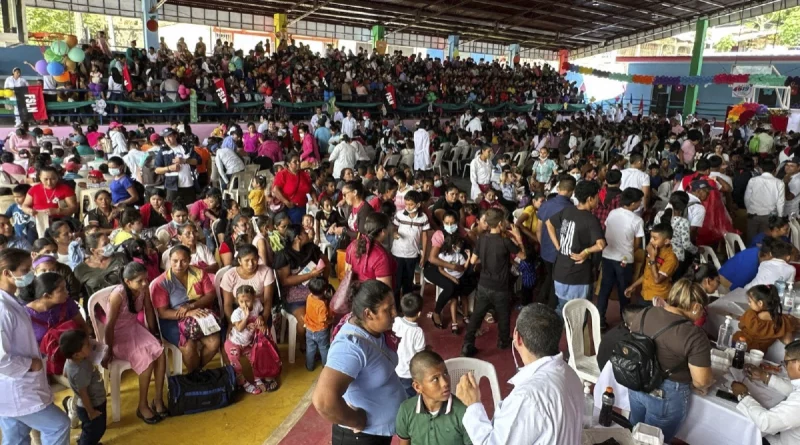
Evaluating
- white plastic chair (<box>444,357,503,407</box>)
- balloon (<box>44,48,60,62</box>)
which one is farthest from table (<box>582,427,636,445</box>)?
balloon (<box>44,48,60,62</box>)

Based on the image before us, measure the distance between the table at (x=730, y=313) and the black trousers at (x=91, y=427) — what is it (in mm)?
3924

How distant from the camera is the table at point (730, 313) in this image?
3486 millimetres

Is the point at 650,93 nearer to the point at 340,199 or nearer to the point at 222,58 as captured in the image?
the point at 222,58

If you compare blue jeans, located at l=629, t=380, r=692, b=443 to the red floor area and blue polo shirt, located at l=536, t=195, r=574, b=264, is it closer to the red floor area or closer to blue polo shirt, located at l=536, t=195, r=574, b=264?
the red floor area

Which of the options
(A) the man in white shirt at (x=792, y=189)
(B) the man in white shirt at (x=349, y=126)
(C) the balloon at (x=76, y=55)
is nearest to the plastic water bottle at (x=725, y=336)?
(A) the man in white shirt at (x=792, y=189)

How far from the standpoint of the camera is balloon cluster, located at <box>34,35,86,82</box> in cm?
1086

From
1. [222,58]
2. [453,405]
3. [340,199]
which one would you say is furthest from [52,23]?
[453,405]

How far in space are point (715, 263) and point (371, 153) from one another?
6.60 m

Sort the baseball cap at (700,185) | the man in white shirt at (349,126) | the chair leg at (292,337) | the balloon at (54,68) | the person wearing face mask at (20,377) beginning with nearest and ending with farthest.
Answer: the person wearing face mask at (20,377) < the chair leg at (292,337) < the baseball cap at (700,185) < the balloon at (54,68) < the man in white shirt at (349,126)

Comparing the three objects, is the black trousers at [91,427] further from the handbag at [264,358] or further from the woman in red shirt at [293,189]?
the woman in red shirt at [293,189]

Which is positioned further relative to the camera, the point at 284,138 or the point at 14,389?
the point at 284,138

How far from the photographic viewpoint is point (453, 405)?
216cm

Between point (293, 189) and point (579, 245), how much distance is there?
10.8 ft

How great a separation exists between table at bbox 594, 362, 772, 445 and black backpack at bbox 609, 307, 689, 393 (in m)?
0.37
